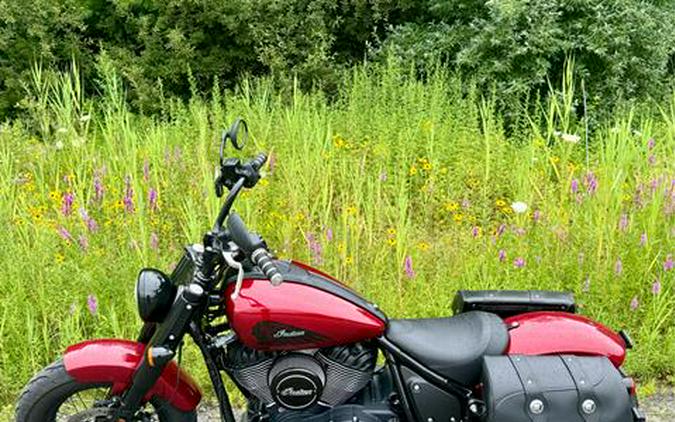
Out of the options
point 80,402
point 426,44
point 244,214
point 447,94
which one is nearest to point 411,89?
point 447,94

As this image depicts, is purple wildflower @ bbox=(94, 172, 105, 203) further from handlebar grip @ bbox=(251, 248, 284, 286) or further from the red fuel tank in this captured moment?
handlebar grip @ bbox=(251, 248, 284, 286)

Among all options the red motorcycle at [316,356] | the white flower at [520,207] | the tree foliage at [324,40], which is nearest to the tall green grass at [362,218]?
the white flower at [520,207]

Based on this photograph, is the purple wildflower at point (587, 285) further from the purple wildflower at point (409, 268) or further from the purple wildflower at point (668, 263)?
the purple wildflower at point (409, 268)

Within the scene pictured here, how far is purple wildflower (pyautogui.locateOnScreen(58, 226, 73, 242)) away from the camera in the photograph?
3.96 metres

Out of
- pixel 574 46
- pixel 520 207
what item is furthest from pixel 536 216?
pixel 574 46

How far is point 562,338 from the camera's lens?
2.62 metres

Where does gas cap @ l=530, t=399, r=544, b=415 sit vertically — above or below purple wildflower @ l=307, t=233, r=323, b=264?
above

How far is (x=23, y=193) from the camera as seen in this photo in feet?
14.9

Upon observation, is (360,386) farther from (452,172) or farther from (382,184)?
(452,172)

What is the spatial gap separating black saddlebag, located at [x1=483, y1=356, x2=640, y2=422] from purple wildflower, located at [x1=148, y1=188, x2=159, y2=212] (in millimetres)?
2275

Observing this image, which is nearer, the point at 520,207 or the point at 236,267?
the point at 236,267

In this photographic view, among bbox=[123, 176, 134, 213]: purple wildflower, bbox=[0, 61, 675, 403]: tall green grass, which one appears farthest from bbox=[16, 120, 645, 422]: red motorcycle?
bbox=[123, 176, 134, 213]: purple wildflower

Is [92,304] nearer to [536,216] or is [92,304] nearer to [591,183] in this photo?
[536,216]

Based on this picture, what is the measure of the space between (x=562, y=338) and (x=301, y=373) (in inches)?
33.9
